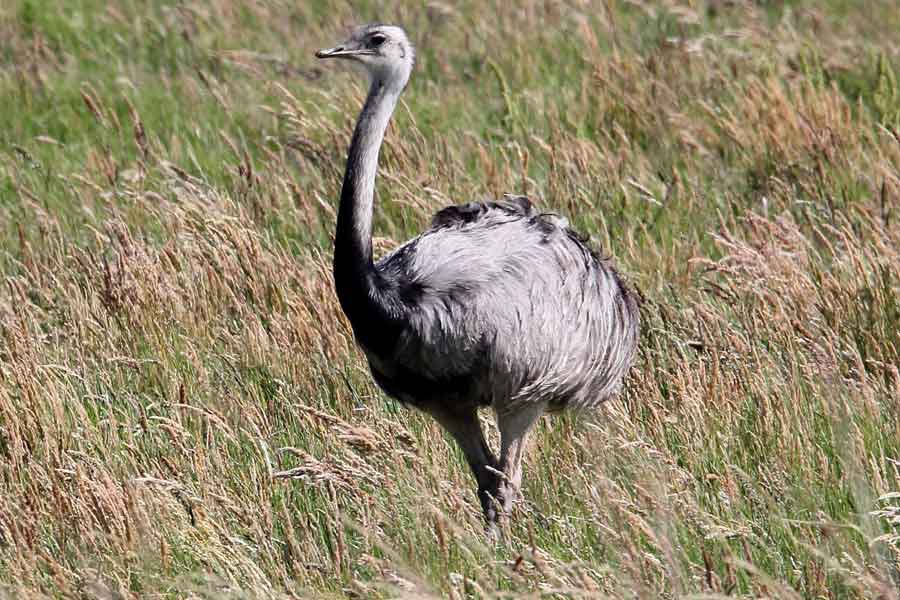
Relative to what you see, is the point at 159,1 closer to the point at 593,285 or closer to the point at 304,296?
the point at 304,296

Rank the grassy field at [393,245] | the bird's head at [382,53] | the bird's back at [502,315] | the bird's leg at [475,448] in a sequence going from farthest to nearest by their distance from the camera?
the bird's leg at [475,448]
the bird's head at [382,53]
the bird's back at [502,315]
the grassy field at [393,245]

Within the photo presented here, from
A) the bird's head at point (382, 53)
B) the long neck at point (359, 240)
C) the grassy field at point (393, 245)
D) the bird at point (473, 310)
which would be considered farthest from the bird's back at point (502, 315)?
the bird's head at point (382, 53)

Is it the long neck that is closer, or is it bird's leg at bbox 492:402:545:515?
the long neck

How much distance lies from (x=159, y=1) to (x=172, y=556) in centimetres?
646

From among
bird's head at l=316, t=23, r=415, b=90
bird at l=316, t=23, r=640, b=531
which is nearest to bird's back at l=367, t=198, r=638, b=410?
bird at l=316, t=23, r=640, b=531

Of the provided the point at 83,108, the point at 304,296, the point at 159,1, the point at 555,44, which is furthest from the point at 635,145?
the point at 159,1

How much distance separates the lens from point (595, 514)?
4266mm

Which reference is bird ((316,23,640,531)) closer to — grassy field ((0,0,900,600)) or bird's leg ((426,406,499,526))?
bird's leg ((426,406,499,526))

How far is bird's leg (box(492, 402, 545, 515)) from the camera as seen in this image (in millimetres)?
4930

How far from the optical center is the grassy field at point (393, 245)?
4332mm

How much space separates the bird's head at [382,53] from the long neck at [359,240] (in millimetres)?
209

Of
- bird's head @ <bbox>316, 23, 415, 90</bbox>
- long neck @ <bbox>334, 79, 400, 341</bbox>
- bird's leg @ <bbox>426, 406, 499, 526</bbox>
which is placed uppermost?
bird's head @ <bbox>316, 23, 415, 90</bbox>

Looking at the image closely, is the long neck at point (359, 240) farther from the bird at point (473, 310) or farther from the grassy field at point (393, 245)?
the grassy field at point (393, 245)

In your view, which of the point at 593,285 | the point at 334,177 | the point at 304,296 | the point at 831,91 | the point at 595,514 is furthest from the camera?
the point at 831,91
